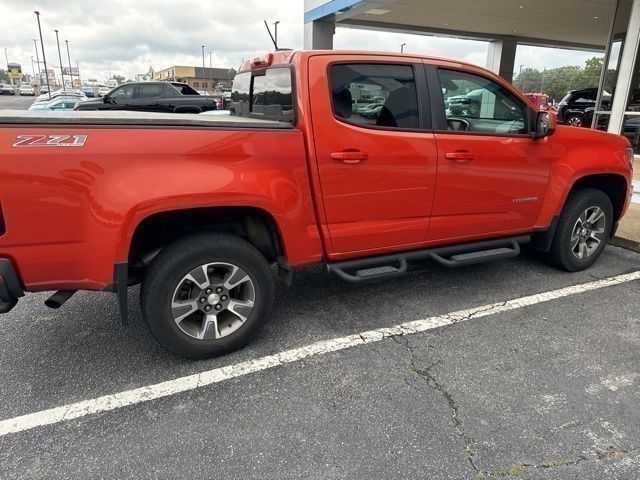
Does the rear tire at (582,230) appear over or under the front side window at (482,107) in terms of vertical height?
under

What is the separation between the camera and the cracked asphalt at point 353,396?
2232 millimetres

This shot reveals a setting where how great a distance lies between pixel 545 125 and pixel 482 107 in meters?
0.52

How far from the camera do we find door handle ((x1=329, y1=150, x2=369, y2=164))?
311cm

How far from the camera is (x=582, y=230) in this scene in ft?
14.9

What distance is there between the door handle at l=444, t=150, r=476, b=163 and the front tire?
1.61 meters

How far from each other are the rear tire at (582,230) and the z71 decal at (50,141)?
4.01 m

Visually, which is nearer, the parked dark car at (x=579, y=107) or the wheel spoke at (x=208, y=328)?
the wheel spoke at (x=208, y=328)

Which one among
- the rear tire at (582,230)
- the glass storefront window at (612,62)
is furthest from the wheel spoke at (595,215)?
the glass storefront window at (612,62)

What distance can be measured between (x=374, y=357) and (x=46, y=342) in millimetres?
2275

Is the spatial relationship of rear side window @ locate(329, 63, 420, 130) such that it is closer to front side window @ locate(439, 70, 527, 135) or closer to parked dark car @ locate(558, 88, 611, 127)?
front side window @ locate(439, 70, 527, 135)

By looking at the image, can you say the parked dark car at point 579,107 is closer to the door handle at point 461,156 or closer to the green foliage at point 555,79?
the door handle at point 461,156

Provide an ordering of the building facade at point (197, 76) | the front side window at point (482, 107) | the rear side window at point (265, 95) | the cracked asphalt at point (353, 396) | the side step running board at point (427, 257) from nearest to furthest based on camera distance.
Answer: the cracked asphalt at point (353, 396) < the rear side window at point (265, 95) < the side step running board at point (427, 257) < the front side window at point (482, 107) < the building facade at point (197, 76)

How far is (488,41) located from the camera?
22547mm

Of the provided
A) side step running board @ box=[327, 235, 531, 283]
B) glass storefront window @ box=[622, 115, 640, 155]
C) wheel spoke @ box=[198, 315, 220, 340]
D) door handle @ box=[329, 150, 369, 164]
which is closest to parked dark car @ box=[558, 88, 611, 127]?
glass storefront window @ box=[622, 115, 640, 155]
